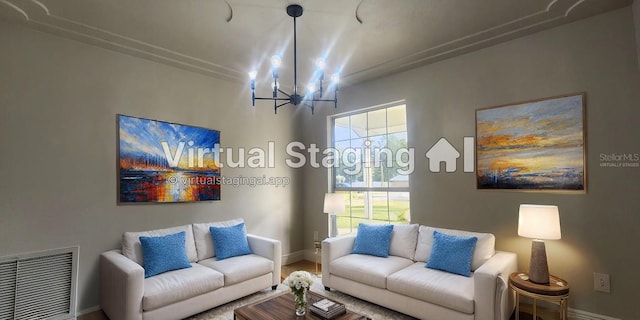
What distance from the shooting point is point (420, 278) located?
2.72m

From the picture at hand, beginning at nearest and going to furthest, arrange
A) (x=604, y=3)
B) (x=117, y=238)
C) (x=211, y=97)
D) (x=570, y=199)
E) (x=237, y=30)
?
(x=604, y=3)
(x=570, y=199)
(x=237, y=30)
(x=117, y=238)
(x=211, y=97)

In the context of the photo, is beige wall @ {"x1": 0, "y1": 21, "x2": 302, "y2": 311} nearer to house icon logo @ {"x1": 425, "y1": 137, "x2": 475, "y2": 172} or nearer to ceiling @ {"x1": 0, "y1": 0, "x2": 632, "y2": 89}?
ceiling @ {"x1": 0, "y1": 0, "x2": 632, "y2": 89}

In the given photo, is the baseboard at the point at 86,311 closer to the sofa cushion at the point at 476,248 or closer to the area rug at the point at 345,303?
the area rug at the point at 345,303

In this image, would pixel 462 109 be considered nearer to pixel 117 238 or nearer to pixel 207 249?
pixel 207 249

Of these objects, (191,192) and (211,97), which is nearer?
(191,192)

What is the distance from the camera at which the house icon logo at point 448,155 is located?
3285 mm

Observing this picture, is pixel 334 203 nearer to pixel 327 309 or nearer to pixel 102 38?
pixel 327 309

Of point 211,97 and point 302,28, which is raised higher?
point 302,28

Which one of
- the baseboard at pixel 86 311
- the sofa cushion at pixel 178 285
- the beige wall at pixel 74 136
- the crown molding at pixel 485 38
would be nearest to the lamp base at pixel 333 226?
the beige wall at pixel 74 136

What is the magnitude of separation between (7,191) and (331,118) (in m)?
3.64

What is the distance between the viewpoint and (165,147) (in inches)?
136

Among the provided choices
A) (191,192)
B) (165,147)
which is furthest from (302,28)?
(191,192)

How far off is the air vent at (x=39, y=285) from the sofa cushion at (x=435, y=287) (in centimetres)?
284

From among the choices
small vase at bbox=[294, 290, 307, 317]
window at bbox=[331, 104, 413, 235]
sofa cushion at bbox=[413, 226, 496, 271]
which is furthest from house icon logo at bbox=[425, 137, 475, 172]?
small vase at bbox=[294, 290, 307, 317]
